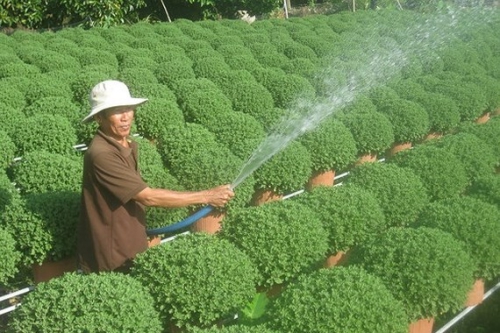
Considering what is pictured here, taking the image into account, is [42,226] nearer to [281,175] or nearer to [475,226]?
[281,175]

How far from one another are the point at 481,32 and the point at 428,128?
7798mm

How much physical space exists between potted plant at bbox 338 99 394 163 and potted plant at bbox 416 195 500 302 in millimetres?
2290

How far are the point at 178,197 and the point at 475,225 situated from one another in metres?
2.33

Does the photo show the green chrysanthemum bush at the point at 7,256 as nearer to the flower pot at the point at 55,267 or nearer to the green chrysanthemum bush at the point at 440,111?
the flower pot at the point at 55,267

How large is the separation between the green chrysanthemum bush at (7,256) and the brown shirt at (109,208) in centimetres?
81

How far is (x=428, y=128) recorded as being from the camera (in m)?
8.91

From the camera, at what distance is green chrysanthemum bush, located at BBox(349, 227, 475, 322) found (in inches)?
181

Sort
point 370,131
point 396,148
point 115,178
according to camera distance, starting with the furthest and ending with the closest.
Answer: point 396,148, point 370,131, point 115,178

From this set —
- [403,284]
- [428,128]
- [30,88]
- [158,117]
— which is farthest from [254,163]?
[30,88]

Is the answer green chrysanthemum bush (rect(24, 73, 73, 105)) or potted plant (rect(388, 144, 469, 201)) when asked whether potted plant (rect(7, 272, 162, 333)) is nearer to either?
potted plant (rect(388, 144, 469, 201))

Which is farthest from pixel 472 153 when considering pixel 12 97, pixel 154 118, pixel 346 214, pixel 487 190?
pixel 12 97

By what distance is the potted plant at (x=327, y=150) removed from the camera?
24.1 feet

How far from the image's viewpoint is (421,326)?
4758 millimetres

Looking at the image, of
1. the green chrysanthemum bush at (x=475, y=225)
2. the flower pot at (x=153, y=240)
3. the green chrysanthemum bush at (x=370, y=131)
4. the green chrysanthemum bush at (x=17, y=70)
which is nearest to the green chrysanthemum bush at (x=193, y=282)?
the flower pot at (x=153, y=240)
